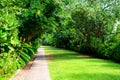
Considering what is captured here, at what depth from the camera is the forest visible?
13117 millimetres

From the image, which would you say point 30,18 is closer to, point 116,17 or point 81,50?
point 116,17

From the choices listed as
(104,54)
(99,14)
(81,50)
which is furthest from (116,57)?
(81,50)

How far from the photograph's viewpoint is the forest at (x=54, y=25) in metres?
13.1

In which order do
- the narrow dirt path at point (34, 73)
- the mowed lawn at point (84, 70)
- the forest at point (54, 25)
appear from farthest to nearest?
the mowed lawn at point (84, 70) < the narrow dirt path at point (34, 73) < the forest at point (54, 25)

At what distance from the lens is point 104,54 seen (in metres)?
30.1

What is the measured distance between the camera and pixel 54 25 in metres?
23.4

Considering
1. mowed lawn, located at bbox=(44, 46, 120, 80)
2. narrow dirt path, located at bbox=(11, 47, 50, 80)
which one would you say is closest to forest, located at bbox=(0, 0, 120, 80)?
narrow dirt path, located at bbox=(11, 47, 50, 80)

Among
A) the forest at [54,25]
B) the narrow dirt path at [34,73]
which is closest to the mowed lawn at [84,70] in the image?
the narrow dirt path at [34,73]

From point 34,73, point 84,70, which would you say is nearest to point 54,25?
point 84,70

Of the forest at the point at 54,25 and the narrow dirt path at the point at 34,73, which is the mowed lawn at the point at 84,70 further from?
the forest at the point at 54,25

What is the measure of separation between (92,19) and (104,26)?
80.2 inches

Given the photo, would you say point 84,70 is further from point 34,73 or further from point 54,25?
point 54,25

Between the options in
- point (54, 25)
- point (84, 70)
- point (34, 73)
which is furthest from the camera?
point (54, 25)

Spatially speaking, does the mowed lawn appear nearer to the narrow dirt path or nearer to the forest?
the narrow dirt path
